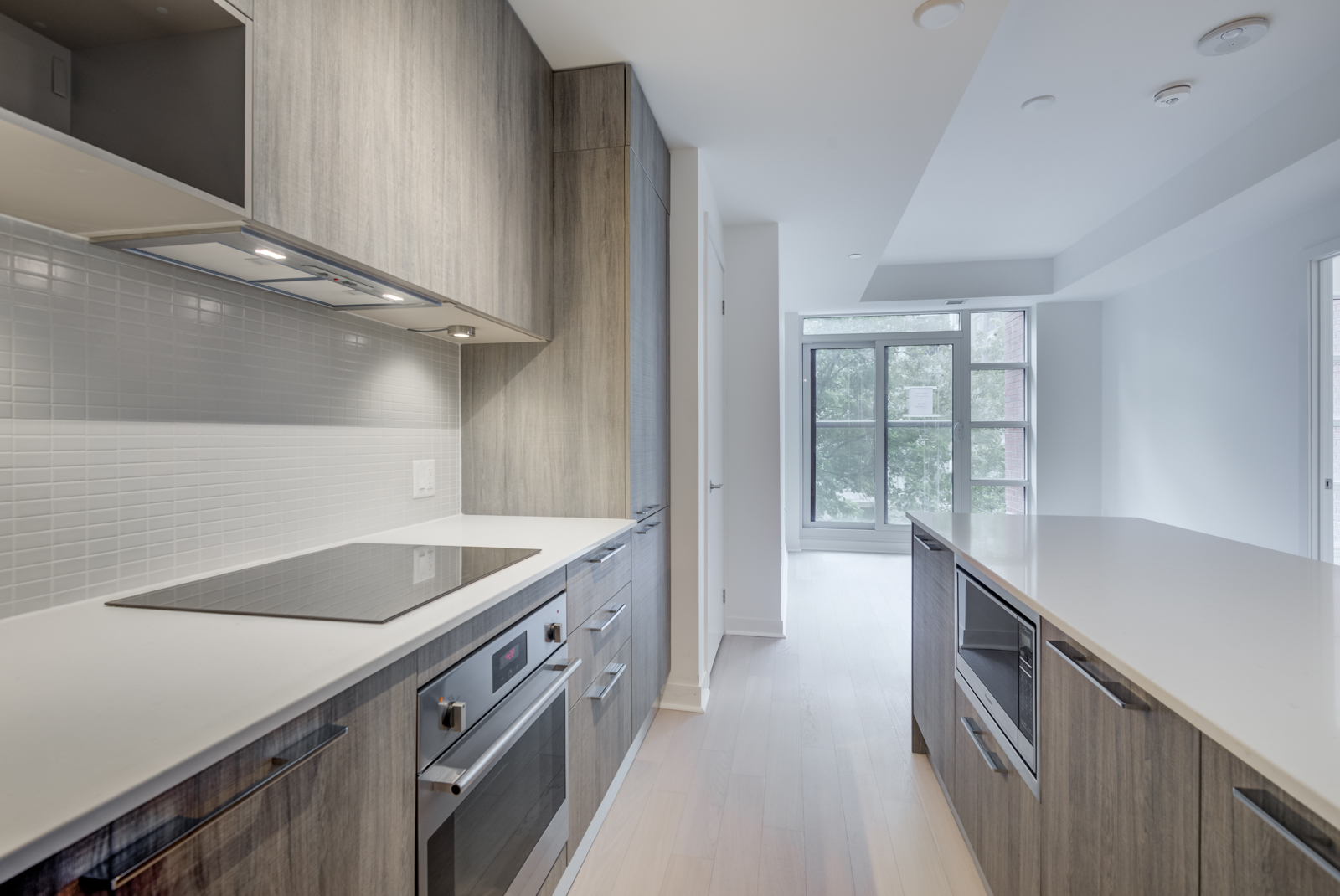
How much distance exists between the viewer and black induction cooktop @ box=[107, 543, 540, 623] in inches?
38.6

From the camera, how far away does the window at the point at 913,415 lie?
6047 mm

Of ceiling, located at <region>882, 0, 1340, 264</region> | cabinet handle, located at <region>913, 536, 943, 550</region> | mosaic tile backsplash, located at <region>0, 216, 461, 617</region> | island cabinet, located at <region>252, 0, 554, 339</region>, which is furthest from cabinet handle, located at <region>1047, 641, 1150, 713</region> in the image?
ceiling, located at <region>882, 0, 1340, 264</region>

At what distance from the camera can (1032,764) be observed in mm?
1171

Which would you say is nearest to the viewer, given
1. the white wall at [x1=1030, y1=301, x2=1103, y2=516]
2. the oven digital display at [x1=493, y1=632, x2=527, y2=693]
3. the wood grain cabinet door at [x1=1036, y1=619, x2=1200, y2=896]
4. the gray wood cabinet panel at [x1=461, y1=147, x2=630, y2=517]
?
the wood grain cabinet door at [x1=1036, y1=619, x2=1200, y2=896]

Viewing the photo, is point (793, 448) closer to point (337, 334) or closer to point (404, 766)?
point (337, 334)

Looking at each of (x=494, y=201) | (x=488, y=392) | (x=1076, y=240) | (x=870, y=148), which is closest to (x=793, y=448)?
(x=1076, y=240)

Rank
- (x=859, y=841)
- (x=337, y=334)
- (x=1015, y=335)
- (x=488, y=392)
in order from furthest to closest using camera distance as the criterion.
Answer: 1. (x=1015, y=335)
2. (x=488, y=392)
3. (x=859, y=841)
4. (x=337, y=334)

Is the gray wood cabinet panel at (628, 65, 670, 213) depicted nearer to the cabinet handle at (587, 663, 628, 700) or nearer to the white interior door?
the white interior door

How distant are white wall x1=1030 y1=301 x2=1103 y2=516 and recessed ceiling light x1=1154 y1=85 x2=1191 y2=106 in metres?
3.19

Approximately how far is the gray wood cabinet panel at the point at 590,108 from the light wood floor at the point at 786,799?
2138mm

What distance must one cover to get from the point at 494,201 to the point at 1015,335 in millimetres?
5860

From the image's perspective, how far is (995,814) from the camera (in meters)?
1.38

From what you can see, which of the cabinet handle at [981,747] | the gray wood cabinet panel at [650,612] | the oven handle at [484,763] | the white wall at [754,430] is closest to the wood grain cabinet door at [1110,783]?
the cabinet handle at [981,747]

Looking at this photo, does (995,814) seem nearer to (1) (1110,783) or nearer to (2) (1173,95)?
(1) (1110,783)
